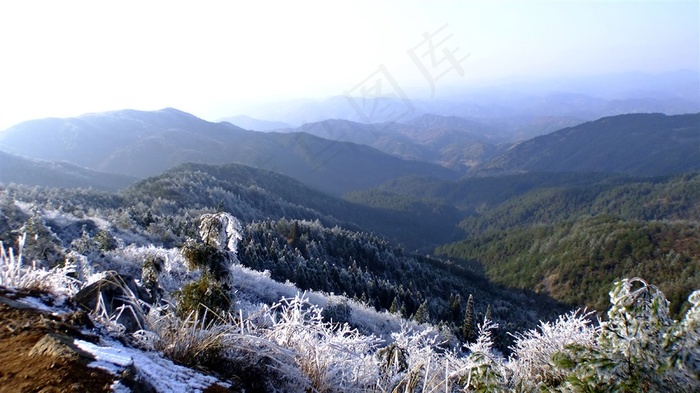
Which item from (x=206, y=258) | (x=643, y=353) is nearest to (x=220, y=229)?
(x=206, y=258)

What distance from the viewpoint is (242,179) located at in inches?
5482

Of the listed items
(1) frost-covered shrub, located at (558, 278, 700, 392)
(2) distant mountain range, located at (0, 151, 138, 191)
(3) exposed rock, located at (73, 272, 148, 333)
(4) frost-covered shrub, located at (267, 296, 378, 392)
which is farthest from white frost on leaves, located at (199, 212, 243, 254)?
(2) distant mountain range, located at (0, 151, 138, 191)

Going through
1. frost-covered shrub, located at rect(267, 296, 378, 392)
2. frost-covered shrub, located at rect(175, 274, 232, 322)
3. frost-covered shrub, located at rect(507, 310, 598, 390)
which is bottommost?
frost-covered shrub, located at rect(507, 310, 598, 390)

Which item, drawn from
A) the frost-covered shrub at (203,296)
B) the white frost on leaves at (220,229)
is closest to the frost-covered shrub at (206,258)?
the white frost on leaves at (220,229)

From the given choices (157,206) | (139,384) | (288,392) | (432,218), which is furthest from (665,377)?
(432,218)

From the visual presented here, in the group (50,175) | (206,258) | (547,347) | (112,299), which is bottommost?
(50,175)

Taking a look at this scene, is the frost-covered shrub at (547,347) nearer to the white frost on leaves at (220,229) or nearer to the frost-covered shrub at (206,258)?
the white frost on leaves at (220,229)

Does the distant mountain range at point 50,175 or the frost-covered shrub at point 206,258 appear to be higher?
the frost-covered shrub at point 206,258

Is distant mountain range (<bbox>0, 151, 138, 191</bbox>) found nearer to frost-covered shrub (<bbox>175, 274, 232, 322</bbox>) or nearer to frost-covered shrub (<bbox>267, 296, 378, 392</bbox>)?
frost-covered shrub (<bbox>175, 274, 232, 322</bbox>)

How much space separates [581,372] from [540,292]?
108m

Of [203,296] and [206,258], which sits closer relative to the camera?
[203,296]

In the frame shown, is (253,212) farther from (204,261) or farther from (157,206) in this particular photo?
(204,261)

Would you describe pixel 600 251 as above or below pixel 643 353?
below

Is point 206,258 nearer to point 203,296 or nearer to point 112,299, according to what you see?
point 203,296
